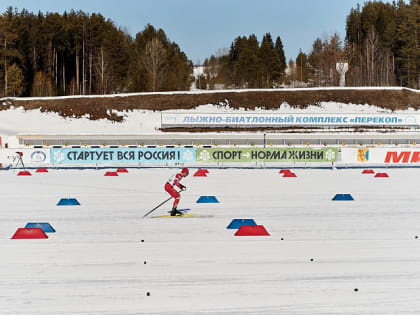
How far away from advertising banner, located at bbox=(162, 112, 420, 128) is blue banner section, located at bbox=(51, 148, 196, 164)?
2875cm

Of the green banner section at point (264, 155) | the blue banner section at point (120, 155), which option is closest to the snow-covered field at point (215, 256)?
the green banner section at point (264, 155)

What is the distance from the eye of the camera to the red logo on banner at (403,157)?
1383 inches

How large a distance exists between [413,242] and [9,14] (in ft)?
356

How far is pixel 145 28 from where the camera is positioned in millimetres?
148250

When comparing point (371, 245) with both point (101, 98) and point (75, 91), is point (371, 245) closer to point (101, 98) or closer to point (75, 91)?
point (101, 98)

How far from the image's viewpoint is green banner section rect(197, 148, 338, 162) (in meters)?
34.4

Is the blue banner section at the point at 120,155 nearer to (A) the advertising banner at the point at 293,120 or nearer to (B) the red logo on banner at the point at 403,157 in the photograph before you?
(B) the red logo on banner at the point at 403,157

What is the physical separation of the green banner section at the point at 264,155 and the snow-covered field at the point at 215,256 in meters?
11.1

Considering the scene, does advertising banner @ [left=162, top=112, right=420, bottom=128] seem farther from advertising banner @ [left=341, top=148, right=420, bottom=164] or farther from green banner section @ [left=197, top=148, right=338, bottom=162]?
green banner section @ [left=197, top=148, right=338, bottom=162]

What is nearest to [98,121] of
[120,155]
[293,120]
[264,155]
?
[293,120]

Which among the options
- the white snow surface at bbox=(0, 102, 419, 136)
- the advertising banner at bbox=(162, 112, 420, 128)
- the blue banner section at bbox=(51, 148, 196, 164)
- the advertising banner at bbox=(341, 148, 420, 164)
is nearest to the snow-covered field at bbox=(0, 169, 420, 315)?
the blue banner section at bbox=(51, 148, 196, 164)

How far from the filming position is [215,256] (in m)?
12.2

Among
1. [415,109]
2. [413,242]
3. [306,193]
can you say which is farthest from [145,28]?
[413,242]

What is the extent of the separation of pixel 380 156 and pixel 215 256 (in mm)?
25324
